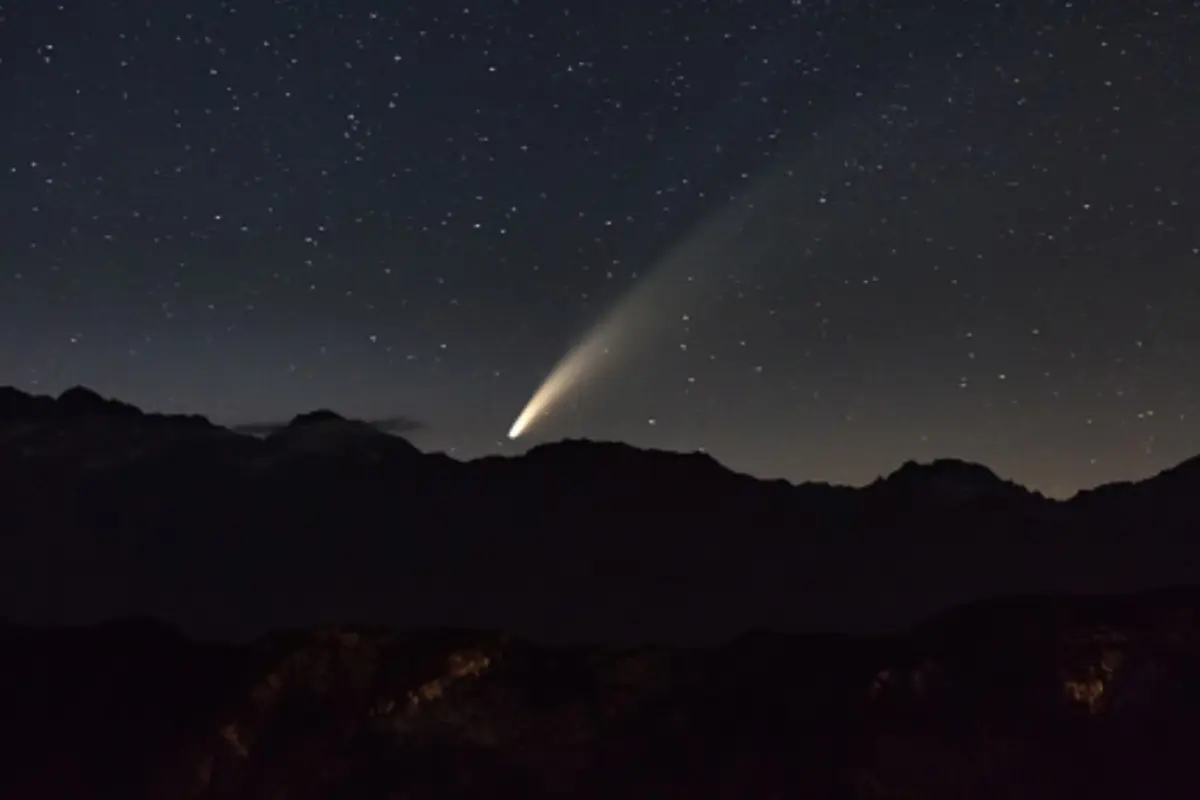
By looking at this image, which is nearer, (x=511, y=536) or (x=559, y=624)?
(x=559, y=624)

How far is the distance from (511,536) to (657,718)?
46418mm

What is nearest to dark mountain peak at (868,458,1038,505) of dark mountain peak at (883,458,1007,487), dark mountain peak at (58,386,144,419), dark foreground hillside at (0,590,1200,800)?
dark mountain peak at (883,458,1007,487)

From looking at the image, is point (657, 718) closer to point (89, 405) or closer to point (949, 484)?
point (949, 484)

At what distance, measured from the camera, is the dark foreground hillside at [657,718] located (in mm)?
44625

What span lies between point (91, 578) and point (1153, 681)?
77.0 metres

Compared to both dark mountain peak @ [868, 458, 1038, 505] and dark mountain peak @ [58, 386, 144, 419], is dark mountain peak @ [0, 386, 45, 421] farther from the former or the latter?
dark mountain peak @ [868, 458, 1038, 505]

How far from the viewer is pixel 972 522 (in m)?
96.6

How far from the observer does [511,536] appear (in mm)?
96500

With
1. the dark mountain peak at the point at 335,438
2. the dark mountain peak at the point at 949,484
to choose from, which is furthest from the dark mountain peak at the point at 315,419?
the dark mountain peak at the point at 949,484

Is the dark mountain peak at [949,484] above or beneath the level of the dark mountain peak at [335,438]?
beneath

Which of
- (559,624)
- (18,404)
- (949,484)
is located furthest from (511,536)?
(18,404)

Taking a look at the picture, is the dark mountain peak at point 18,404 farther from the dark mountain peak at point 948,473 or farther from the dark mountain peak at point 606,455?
the dark mountain peak at point 948,473

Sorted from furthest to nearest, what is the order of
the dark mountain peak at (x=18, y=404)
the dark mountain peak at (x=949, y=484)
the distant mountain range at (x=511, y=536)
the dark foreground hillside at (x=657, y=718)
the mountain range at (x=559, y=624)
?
the dark mountain peak at (x=18, y=404) < the dark mountain peak at (x=949, y=484) < the distant mountain range at (x=511, y=536) < the mountain range at (x=559, y=624) < the dark foreground hillside at (x=657, y=718)

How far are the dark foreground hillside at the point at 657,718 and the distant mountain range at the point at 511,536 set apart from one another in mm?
16898
